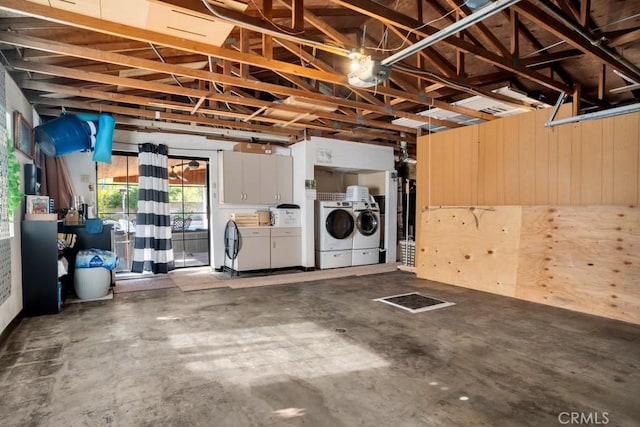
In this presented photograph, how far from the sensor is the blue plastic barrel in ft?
14.3

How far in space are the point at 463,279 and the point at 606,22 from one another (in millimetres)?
3401

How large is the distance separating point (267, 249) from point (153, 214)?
6.55 feet

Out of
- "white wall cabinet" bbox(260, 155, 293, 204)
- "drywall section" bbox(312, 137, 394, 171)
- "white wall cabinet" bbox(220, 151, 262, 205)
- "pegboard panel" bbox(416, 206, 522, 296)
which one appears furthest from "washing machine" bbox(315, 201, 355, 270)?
"pegboard panel" bbox(416, 206, 522, 296)

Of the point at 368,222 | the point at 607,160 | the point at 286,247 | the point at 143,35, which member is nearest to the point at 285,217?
the point at 286,247

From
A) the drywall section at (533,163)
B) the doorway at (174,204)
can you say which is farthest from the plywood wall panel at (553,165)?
the doorway at (174,204)

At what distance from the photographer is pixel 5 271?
3092mm

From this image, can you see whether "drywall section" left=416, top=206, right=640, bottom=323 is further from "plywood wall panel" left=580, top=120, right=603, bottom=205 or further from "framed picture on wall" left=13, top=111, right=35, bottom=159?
"framed picture on wall" left=13, top=111, right=35, bottom=159

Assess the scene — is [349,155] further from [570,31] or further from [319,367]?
[319,367]

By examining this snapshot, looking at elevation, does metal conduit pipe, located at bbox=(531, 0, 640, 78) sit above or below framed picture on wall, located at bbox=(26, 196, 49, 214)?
above

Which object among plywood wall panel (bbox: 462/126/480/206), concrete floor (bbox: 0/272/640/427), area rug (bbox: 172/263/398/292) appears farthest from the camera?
area rug (bbox: 172/263/398/292)

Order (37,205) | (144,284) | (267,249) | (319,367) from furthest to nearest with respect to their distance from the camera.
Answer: (267,249), (144,284), (37,205), (319,367)

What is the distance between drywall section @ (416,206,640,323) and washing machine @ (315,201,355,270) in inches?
70.5

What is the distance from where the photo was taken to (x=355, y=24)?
14.4ft

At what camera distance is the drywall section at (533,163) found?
3.52 metres
